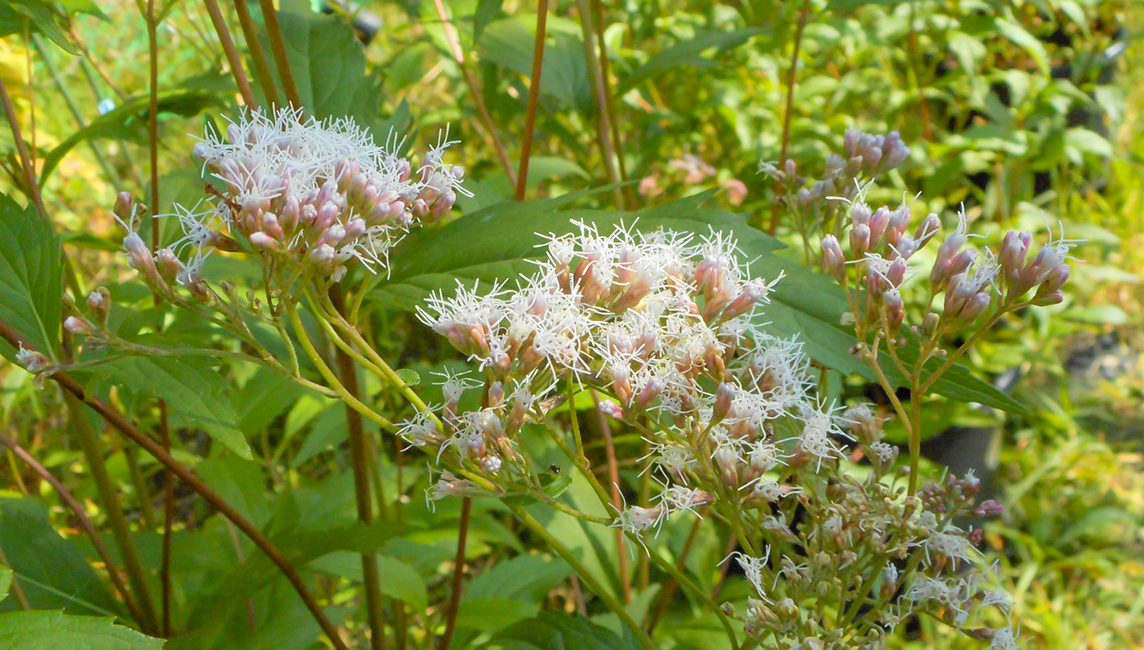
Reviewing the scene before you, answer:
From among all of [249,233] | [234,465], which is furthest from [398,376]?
[234,465]

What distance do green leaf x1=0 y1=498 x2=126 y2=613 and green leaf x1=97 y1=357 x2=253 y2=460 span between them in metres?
0.41

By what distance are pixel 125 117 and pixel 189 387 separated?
0.49 m

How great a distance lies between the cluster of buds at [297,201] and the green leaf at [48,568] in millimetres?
485

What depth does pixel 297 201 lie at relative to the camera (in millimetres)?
694

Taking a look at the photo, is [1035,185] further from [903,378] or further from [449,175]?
[449,175]

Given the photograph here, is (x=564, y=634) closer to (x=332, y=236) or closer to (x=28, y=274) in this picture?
(x=332, y=236)

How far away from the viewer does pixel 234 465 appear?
4.53ft

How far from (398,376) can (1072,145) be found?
87.5 inches

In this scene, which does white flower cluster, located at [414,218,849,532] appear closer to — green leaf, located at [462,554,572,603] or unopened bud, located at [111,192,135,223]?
unopened bud, located at [111,192,135,223]

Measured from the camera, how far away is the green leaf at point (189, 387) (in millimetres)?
729

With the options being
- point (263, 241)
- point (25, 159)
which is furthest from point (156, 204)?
point (263, 241)

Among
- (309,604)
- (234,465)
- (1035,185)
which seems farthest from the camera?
(1035,185)

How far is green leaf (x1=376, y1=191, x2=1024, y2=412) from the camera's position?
32.7 inches

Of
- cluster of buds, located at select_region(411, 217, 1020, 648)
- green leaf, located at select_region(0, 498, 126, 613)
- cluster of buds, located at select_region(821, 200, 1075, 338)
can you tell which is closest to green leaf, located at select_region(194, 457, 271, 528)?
green leaf, located at select_region(0, 498, 126, 613)
